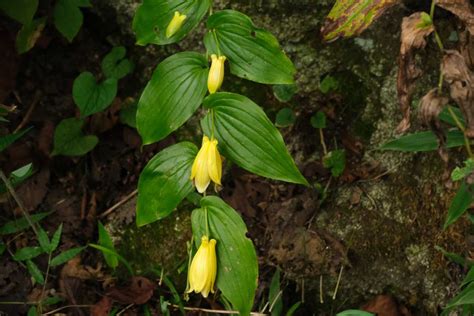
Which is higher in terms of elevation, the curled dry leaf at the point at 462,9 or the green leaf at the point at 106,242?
the curled dry leaf at the point at 462,9

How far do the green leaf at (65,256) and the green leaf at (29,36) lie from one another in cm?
71

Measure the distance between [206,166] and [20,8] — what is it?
0.92m

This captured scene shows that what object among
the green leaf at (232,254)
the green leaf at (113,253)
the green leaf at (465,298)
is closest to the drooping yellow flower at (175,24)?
the green leaf at (232,254)

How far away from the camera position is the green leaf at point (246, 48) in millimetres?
1724

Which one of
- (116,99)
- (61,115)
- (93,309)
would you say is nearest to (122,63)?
(116,99)

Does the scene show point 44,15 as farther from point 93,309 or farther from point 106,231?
point 93,309

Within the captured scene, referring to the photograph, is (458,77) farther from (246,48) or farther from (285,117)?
(285,117)

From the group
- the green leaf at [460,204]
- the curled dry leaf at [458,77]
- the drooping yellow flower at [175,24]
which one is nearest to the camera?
the curled dry leaf at [458,77]

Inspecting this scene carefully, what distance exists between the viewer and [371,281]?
225cm

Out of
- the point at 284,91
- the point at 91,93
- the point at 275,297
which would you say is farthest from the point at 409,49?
the point at 91,93

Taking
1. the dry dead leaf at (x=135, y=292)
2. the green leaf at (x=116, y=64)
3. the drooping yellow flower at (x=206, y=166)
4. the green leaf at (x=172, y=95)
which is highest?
the green leaf at (x=172, y=95)

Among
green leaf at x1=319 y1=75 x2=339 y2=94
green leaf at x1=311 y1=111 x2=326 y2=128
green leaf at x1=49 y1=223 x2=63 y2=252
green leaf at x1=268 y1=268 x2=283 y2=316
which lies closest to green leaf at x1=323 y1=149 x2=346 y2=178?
green leaf at x1=311 y1=111 x2=326 y2=128

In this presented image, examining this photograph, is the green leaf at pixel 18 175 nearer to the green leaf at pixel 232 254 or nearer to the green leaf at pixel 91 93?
the green leaf at pixel 91 93

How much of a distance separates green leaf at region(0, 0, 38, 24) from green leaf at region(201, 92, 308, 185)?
0.77 m
